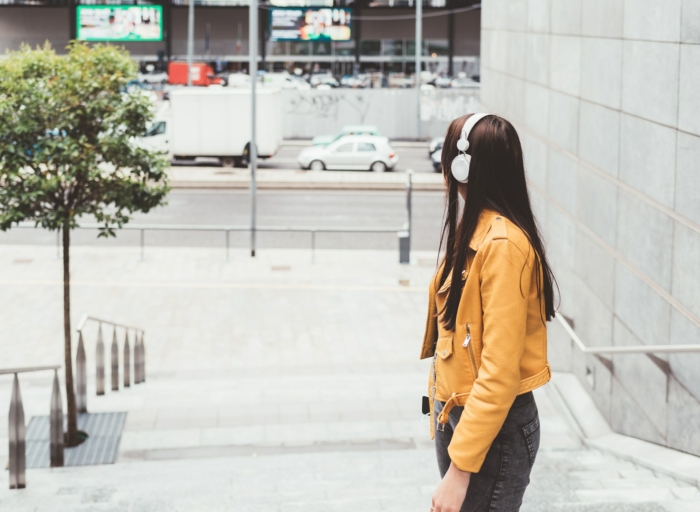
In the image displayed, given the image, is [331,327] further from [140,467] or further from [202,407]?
[140,467]

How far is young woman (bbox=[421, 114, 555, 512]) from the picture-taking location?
246 centimetres

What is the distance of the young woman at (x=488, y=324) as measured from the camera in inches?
97.0

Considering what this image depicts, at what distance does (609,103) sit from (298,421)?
14.2 feet

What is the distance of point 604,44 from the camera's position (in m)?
8.47

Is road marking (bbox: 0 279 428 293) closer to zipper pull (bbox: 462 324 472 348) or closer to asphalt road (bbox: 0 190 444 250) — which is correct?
asphalt road (bbox: 0 190 444 250)

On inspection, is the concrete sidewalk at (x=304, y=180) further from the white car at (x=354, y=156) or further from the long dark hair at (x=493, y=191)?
the long dark hair at (x=493, y=191)

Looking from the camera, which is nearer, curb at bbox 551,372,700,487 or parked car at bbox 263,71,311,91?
curb at bbox 551,372,700,487

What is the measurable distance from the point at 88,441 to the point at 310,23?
188ft

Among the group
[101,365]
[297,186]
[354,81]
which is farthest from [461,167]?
[354,81]

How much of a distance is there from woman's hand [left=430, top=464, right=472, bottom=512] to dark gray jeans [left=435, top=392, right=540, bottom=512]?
0.14m

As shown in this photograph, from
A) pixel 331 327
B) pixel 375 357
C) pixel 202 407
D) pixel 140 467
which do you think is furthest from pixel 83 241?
pixel 140 467

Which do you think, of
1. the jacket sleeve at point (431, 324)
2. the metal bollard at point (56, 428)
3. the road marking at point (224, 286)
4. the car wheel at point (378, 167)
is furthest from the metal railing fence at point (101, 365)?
the car wheel at point (378, 167)

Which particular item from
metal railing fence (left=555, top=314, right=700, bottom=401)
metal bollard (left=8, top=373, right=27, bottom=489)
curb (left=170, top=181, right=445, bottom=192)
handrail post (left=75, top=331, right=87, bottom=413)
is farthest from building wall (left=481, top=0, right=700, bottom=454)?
curb (left=170, top=181, right=445, bottom=192)

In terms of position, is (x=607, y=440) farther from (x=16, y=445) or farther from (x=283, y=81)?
(x=283, y=81)
